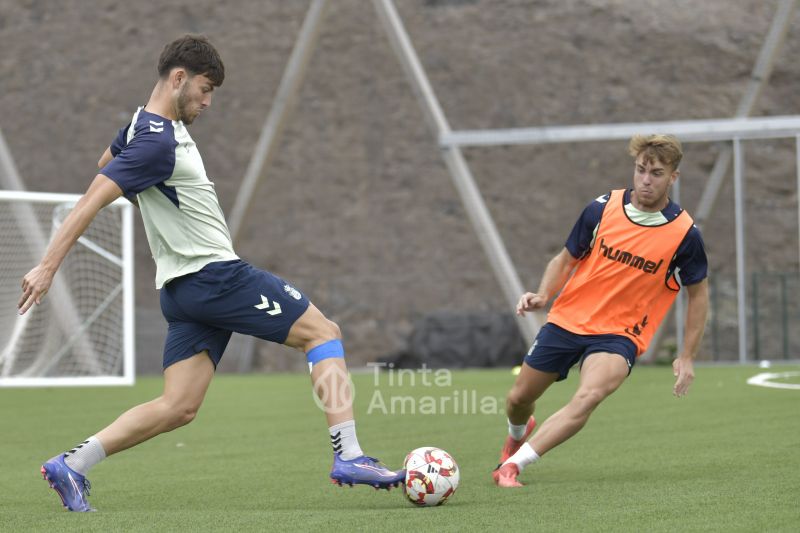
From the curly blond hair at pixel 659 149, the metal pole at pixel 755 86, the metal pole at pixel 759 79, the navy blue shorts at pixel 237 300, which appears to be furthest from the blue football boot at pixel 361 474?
the metal pole at pixel 759 79

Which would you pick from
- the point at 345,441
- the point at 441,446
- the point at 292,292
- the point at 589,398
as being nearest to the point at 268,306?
the point at 292,292

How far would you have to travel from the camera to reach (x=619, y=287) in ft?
20.0

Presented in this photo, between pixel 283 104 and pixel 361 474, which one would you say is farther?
pixel 283 104

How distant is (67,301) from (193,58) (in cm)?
1153

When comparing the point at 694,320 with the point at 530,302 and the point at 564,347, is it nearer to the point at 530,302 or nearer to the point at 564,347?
the point at 564,347

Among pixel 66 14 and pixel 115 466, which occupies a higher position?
pixel 66 14

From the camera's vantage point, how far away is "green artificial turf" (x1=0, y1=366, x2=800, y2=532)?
4.61 m

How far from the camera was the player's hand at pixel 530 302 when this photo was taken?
5922 millimetres

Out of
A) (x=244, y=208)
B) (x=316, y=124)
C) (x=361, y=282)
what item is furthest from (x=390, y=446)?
(x=316, y=124)

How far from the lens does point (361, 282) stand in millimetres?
23531

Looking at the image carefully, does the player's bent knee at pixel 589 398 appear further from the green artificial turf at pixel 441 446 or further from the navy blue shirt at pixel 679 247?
the navy blue shirt at pixel 679 247

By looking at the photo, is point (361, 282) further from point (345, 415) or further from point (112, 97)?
point (345, 415)

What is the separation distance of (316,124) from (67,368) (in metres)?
11.0

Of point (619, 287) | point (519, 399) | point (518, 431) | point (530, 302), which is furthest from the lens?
point (518, 431)
